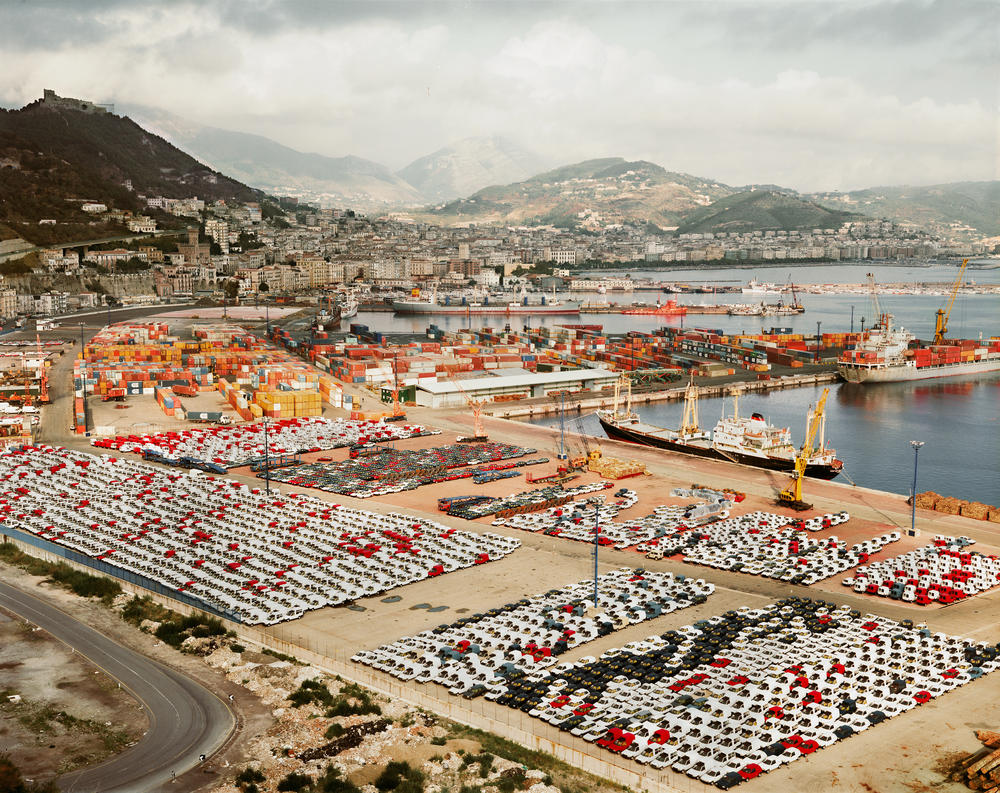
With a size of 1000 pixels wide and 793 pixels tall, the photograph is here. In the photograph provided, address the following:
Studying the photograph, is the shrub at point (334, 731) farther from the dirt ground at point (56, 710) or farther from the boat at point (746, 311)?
the boat at point (746, 311)

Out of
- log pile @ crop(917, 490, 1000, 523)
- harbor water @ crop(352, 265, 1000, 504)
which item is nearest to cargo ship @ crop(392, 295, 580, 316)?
harbor water @ crop(352, 265, 1000, 504)

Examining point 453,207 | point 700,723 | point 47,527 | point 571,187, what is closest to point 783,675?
point 700,723

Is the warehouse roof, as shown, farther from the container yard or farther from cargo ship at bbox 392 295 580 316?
cargo ship at bbox 392 295 580 316

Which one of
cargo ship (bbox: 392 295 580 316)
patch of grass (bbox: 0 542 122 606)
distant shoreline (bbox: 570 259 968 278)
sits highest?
distant shoreline (bbox: 570 259 968 278)

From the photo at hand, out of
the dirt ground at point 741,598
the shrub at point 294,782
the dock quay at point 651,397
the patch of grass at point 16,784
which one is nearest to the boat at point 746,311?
the dock quay at point 651,397

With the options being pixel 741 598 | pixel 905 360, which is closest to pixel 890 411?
pixel 905 360

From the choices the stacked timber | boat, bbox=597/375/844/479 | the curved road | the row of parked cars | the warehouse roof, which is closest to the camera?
the curved road

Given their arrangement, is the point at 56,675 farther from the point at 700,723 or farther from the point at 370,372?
the point at 370,372
